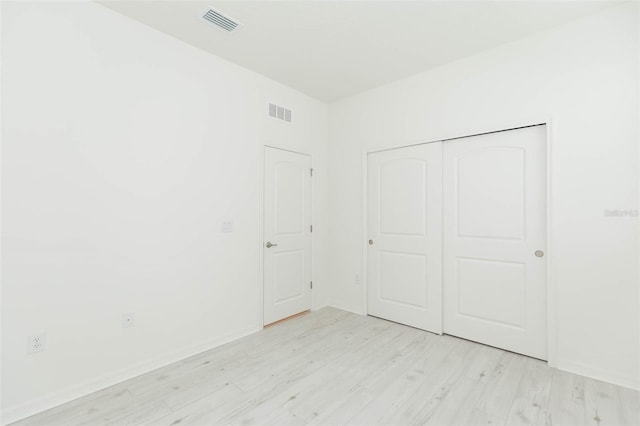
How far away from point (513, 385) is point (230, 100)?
11.2 ft

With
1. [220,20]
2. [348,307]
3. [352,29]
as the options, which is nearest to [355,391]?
[348,307]

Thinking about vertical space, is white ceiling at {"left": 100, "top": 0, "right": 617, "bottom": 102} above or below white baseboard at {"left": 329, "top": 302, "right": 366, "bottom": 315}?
above

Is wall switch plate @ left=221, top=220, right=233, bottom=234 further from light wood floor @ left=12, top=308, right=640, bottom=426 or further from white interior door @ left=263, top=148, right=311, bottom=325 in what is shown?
light wood floor @ left=12, top=308, right=640, bottom=426

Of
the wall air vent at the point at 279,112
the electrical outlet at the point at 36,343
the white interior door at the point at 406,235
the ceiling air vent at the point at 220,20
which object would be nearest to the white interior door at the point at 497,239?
the white interior door at the point at 406,235

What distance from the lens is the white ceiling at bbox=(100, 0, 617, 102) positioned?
2293 mm

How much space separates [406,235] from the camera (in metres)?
3.49

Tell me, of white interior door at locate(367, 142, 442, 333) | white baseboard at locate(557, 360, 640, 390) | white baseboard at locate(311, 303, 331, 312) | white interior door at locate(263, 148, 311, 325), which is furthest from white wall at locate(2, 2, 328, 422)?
white baseboard at locate(557, 360, 640, 390)

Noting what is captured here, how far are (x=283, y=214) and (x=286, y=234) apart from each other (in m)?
0.24

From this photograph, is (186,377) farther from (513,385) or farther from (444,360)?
(513,385)

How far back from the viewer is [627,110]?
7.44ft

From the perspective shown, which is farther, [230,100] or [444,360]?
[230,100]

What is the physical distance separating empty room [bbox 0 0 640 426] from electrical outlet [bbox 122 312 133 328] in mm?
15

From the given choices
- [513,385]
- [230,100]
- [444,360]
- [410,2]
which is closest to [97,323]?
[230,100]

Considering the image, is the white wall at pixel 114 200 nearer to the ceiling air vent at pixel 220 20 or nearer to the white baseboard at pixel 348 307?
the ceiling air vent at pixel 220 20
